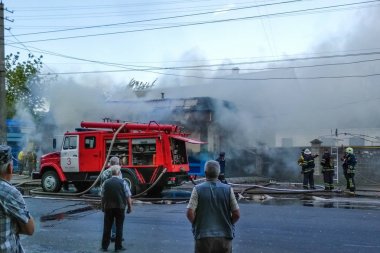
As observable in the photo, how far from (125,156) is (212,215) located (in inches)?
450

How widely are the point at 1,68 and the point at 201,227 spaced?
13.1m

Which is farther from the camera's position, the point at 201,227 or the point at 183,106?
the point at 183,106

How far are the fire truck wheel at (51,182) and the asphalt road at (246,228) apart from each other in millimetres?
3243

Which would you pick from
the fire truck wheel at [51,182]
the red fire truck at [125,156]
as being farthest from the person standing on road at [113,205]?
the fire truck wheel at [51,182]

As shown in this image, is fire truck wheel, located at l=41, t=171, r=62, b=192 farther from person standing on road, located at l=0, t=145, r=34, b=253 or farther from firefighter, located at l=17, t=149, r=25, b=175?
person standing on road, located at l=0, t=145, r=34, b=253

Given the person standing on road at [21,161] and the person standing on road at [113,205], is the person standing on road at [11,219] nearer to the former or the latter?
the person standing on road at [113,205]

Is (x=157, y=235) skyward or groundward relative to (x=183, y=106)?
groundward

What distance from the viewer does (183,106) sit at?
23891mm

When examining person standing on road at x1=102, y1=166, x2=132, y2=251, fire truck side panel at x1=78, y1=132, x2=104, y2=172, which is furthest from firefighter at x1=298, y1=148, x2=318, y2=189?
person standing on road at x1=102, y1=166, x2=132, y2=251

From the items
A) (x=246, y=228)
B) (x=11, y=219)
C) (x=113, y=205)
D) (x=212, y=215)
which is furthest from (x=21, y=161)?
(x=11, y=219)

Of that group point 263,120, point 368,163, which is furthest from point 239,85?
point 368,163

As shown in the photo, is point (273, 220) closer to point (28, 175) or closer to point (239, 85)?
point (239, 85)

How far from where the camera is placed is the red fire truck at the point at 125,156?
15.4 meters

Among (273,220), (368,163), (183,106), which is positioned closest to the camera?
(273,220)
